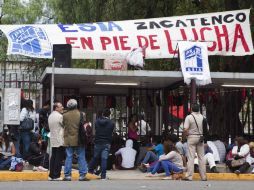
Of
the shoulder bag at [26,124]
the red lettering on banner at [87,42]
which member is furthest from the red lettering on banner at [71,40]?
the shoulder bag at [26,124]

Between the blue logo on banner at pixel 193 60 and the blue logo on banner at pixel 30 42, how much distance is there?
390 centimetres

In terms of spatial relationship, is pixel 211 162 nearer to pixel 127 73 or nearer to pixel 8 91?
pixel 127 73

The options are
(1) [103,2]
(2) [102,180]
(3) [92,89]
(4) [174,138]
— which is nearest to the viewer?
(2) [102,180]

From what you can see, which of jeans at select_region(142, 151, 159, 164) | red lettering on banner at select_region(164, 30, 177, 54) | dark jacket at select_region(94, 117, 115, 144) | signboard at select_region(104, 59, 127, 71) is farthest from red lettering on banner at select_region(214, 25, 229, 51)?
dark jacket at select_region(94, 117, 115, 144)

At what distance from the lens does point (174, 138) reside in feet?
52.1

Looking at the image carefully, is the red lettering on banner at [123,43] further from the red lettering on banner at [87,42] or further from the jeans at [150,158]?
the jeans at [150,158]

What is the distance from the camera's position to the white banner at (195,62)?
16.9 m

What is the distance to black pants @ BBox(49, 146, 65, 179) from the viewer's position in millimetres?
13914

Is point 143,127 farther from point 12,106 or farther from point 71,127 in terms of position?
point 71,127

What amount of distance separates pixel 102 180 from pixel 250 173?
4.16 m

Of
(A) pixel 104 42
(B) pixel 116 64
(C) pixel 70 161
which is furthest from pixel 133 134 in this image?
(C) pixel 70 161

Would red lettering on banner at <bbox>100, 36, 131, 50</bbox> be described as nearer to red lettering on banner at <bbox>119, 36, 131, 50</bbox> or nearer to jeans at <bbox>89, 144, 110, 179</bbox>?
red lettering on banner at <bbox>119, 36, 131, 50</bbox>

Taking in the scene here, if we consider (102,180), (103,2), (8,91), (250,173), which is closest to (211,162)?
(250,173)

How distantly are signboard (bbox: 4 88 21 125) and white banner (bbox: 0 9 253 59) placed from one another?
49.3 inches
